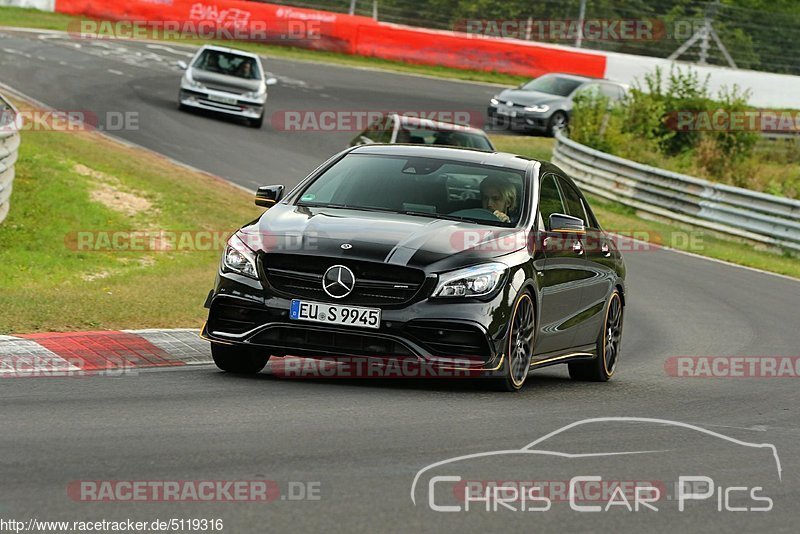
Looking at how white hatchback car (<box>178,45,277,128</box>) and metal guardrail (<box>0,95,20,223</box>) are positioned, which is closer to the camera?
metal guardrail (<box>0,95,20,223</box>)

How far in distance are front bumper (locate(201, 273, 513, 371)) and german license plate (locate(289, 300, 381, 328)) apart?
35 millimetres

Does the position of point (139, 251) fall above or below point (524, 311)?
below

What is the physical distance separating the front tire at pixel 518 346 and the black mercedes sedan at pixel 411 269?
0.01 metres

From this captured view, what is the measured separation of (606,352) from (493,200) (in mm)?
2108

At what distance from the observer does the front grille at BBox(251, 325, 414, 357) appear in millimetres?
8781

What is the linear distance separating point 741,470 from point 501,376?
2121 mm

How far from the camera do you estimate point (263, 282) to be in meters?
8.99

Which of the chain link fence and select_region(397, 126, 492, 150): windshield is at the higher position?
the chain link fence

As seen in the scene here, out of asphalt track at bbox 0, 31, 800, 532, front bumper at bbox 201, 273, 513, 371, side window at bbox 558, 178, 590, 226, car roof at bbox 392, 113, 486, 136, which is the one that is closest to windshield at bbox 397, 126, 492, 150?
car roof at bbox 392, 113, 486, 136

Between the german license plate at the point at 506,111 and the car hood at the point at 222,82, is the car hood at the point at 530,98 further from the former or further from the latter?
the car hood at the point at 222,82

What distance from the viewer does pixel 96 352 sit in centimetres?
1004

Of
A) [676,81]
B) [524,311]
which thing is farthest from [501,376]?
[676,81]

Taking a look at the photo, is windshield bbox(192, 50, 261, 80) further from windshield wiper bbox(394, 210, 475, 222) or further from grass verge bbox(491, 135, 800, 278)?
windshield wiper bbox(394, 210, 475, 222)

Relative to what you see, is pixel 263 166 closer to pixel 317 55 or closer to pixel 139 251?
pixel 139 251
